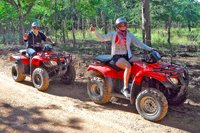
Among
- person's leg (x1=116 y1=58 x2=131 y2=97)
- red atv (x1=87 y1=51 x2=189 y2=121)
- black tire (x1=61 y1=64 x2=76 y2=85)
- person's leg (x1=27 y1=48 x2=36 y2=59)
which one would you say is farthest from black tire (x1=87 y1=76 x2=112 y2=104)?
person's leg (x1=27 y1=48 x2=36 y2=59)

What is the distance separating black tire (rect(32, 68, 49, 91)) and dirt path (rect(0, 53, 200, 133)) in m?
0.17

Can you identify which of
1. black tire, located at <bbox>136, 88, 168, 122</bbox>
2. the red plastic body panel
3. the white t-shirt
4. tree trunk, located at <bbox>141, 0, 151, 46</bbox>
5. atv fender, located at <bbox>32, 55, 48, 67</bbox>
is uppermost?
tree trunk, located at <bbox>141, 0, 151, 46</bbox>

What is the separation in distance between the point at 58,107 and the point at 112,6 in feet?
60.5

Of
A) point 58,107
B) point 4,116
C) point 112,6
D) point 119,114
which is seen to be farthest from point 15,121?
point 112,6

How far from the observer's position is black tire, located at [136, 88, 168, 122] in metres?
5.19

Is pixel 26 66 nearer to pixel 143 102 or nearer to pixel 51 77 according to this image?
pixel 51 77

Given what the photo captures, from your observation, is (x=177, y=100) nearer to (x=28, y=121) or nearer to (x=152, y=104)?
(x=152, y=104)

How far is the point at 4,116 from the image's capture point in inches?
223

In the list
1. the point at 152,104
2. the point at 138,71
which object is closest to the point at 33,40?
the point at 138,71

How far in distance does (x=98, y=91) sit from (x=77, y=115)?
1.03 metres

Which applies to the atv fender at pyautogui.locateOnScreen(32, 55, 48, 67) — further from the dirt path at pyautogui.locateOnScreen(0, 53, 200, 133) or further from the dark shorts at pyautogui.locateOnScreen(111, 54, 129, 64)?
the dark shorts at pyautogui.locateOnScreen(111, 54, 129, 64)

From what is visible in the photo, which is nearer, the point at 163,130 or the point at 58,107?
the point at 163,130

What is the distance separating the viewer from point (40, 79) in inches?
303

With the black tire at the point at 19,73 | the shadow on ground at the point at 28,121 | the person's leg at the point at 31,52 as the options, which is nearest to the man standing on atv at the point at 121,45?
the shadow on ground at the point at 28,121
